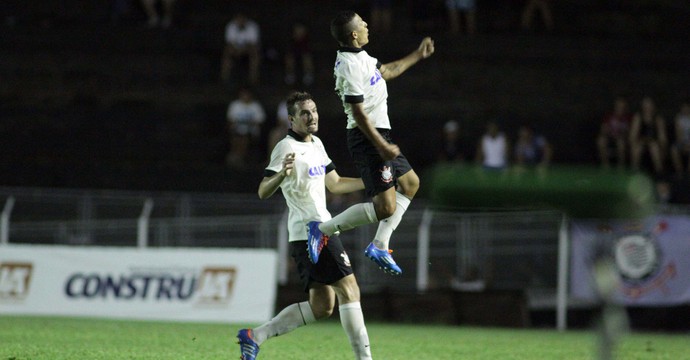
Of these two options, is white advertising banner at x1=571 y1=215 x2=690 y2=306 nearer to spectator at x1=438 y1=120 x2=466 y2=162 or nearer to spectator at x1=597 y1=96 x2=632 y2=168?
spectator at x1=597 y1=96 x2=632 y2=168

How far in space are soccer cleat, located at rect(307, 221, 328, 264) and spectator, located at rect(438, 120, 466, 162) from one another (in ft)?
42.7

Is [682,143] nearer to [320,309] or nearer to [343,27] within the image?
[343,27]

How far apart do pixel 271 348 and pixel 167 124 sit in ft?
40.7

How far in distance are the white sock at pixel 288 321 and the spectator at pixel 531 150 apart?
41.2ft

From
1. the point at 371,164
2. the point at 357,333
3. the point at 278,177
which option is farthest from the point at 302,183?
the point at 357,333

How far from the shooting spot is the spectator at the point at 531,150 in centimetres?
2080

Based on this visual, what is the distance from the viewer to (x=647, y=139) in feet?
69.3

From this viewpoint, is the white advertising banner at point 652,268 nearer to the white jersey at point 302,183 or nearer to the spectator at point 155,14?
the white jersey at point 302,183

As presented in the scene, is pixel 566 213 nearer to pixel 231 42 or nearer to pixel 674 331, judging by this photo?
pixel 674 331

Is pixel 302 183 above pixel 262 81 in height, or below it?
below

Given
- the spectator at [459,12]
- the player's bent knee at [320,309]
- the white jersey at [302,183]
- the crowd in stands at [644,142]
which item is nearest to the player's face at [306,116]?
the white jersey at [302,183]

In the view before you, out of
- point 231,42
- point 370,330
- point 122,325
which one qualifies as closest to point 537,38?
point 231,42

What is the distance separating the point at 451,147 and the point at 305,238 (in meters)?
13.1

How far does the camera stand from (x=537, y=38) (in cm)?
2488
